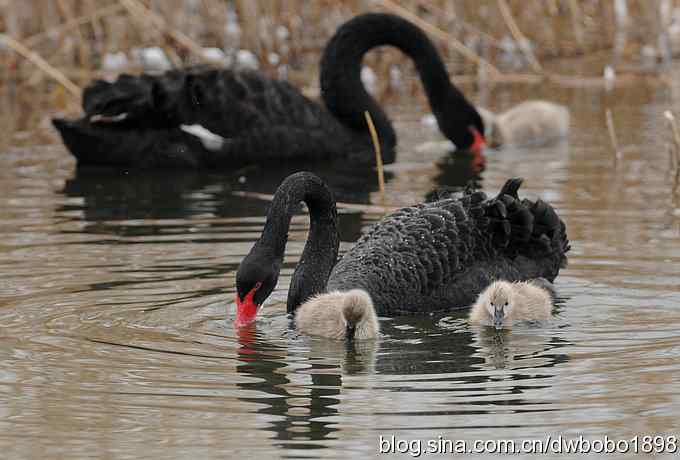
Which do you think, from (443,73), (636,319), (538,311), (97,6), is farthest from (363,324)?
(97,6)

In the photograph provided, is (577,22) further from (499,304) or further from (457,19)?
(499,304)

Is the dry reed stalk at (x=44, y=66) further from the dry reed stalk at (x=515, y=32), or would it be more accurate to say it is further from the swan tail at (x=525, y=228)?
the swan tail at (x=525, y=228)

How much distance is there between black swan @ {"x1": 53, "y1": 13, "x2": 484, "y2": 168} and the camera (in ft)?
31.9

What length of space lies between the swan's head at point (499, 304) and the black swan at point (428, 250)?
52 cm

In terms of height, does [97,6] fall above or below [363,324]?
above

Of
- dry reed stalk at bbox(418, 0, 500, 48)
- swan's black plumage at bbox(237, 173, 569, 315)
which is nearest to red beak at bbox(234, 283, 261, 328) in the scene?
swan's black plumage at bbox(237, 173, 569, 315)

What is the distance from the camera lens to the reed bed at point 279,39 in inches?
476

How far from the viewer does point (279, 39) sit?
1355 centimetres

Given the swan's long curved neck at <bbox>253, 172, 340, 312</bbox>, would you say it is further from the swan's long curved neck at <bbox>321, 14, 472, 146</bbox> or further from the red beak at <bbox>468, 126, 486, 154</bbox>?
the red beak at <bbox>468, 126, 486, 154</bbox>

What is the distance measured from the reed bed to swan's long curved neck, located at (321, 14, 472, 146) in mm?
340

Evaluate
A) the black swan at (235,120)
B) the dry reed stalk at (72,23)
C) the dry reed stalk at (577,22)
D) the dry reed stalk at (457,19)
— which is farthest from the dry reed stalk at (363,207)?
the dry reed stalk at (577,22)

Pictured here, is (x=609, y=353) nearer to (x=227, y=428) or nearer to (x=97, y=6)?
(x=227, y=428)

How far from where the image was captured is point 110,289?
627cm

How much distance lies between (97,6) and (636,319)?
854cm
